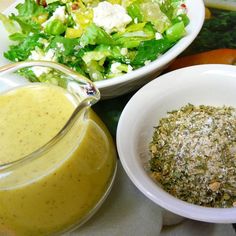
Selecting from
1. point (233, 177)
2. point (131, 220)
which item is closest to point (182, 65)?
point (233, 177)

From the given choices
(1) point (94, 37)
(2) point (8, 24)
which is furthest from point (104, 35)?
(2) point (8, 24)

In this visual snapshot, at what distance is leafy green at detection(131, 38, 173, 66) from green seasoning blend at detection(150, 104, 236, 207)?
0.60 feet

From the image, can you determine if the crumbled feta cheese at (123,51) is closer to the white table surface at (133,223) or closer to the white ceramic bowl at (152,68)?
the white ceramic bowl at (152,68)

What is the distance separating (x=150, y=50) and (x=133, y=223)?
1.68ft

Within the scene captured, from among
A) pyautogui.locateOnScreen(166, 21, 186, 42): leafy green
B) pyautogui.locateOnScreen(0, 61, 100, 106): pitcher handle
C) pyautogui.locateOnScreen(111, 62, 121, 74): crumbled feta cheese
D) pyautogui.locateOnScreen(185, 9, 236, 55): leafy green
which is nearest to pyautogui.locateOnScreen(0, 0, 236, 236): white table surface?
pyautogui.locateOnScreen(0, 61, 100, 106): pitcher handle

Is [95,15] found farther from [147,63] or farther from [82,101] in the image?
[82,101]

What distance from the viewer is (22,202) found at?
0.74 metres

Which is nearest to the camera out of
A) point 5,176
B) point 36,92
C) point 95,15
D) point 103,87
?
point 5,176

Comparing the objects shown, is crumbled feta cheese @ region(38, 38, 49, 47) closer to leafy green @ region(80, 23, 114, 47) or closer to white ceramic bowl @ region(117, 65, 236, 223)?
leafy green @ region(80, 23, 114, 47)

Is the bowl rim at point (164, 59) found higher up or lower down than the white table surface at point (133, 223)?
higher up

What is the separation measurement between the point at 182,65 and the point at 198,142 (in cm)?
39

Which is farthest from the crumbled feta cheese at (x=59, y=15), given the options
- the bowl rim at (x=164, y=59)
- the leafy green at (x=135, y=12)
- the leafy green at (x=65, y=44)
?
the bowl rim at (x=164, y=59)

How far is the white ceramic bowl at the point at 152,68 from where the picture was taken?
1.06m

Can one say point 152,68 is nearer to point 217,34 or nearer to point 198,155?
point 198,155
